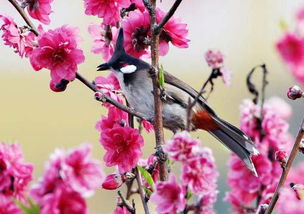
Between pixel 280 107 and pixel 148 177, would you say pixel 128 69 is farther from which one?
pixel 148 177

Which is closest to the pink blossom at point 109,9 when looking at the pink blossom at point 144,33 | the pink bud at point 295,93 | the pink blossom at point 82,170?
the pink blossom at point 144,33

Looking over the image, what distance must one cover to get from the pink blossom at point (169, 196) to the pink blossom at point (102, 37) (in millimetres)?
589

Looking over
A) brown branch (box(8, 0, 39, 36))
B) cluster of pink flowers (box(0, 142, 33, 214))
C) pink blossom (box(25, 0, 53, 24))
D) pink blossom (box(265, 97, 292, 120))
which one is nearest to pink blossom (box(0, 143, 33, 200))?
cluster of pink flowers (box(0, 142, 33, 214))

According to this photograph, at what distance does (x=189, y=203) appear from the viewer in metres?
1.07

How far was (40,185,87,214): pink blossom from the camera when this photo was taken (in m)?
Result: 0.77

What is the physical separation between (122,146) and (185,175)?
0.39 metres

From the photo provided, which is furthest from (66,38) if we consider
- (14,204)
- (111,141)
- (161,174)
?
(14,204)

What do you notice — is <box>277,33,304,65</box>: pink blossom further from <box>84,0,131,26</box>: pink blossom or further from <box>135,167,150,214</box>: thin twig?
<box>84,0,131,26</box>: pink blossom

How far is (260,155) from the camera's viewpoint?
1.59 meters

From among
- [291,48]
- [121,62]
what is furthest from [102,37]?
[291,48]

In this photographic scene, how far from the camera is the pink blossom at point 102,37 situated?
1.49 meters

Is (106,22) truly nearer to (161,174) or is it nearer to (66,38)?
(66,38)

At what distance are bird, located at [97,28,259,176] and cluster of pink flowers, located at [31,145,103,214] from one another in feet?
2.29

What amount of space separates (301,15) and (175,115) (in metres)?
0.94
